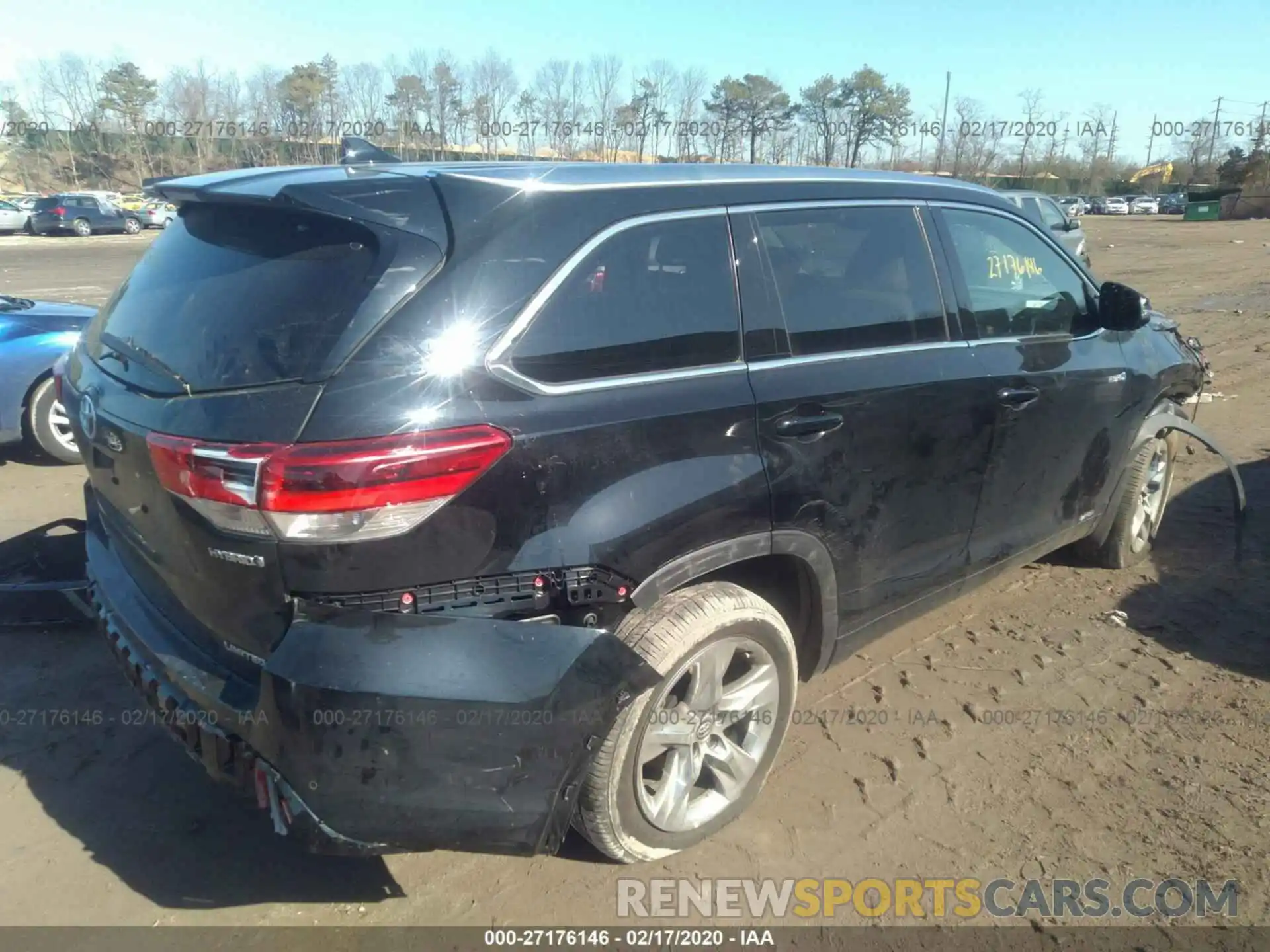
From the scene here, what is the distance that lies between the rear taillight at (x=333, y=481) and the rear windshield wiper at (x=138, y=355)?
0.28 m

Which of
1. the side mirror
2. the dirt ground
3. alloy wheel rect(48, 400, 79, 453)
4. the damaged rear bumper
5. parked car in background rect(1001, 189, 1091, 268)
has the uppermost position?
parked car in background rect(1001, 189, 1091, 268)

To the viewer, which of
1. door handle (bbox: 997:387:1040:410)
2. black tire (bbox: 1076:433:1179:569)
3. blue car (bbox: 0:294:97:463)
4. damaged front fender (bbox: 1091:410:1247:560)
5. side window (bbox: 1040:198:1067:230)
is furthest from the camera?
side window (bbox: 1040:198:1067:230)

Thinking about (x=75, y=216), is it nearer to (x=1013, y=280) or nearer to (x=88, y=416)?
(x=88, y=416)

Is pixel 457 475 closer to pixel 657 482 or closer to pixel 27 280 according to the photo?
pixel 657 482

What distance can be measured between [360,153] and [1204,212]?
59.8 metres

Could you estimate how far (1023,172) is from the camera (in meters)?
74.7

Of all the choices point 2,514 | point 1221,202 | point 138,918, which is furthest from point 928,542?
point 1221,202

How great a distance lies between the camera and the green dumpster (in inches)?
2032

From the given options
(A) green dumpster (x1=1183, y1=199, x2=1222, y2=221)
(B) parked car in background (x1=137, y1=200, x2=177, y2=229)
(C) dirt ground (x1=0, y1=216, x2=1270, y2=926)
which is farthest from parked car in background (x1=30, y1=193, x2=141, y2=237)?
(A) green dumpster (x1=1183, y1=199, x2=1222, y2=221)

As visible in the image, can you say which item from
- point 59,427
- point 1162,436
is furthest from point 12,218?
point 1162,436

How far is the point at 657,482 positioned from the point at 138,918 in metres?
1.83

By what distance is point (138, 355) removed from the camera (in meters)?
2.58

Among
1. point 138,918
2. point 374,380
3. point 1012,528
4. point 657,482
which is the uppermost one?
point 374,380

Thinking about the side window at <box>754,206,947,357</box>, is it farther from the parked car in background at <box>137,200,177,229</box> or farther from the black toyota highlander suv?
the parked car in background at <box>137,200,177,229</box>
